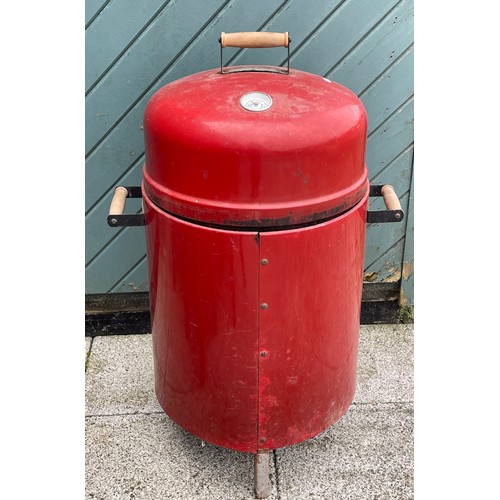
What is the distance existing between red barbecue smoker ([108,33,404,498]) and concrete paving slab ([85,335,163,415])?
0.53m

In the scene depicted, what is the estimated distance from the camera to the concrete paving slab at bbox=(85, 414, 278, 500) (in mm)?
2197

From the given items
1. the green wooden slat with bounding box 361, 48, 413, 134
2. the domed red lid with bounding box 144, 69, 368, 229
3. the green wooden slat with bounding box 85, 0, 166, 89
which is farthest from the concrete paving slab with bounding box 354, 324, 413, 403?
the green wooden slat with bounding box 85, 0, 166, 89

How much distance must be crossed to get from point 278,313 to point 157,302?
457 mm

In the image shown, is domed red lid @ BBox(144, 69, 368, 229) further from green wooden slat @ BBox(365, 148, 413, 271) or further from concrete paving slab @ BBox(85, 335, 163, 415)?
concrete paving slab @ BBox(85, 335, 163, 415)

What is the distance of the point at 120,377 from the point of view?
277 centimetres

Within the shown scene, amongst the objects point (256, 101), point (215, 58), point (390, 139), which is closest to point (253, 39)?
point (256, 101)

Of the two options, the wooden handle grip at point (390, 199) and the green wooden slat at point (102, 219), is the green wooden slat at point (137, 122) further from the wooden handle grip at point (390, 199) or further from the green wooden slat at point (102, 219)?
the wooden handle grip at point (390, 199)

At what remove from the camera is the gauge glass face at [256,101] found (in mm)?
1688

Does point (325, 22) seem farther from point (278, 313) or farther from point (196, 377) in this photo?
point (196, 377)

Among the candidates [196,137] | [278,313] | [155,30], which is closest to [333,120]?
[196,137]

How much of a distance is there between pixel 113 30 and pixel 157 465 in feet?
5.55

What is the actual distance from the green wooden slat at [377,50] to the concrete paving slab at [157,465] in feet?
5.20

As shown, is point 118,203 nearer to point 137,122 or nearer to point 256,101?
point 256,101

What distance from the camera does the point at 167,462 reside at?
91.1 inches
